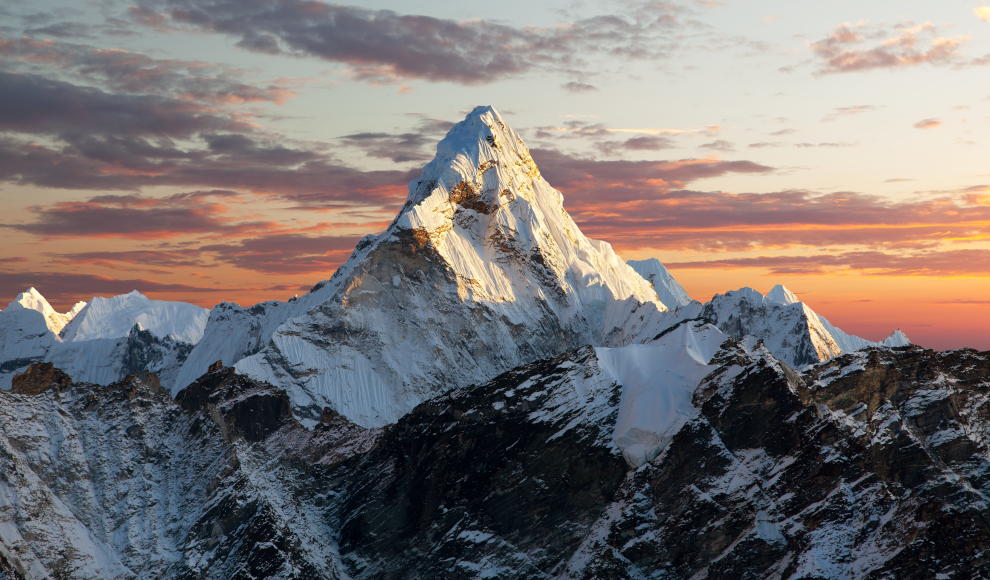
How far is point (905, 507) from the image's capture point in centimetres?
19175

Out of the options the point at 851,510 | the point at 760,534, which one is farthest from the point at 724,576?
the point at 851,510

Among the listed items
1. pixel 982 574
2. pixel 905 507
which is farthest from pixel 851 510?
pixel 982 574

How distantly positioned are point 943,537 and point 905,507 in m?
8.98

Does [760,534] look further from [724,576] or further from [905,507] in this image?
[905,507]

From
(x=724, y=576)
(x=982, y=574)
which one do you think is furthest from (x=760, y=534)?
(x=982, y=574)

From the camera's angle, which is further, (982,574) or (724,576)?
(724,576)

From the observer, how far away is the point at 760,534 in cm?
19988

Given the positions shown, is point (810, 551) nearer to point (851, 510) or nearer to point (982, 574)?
point (851, 510)

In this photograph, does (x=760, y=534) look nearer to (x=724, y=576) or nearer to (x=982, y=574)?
(x=724, y=576)

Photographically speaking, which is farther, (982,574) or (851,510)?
(851,510)

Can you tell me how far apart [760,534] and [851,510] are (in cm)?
1634

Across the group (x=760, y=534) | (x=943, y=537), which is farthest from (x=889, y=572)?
(x=760, y=534)

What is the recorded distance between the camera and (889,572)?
184 m

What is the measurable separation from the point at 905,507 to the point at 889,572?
42.9 ft
